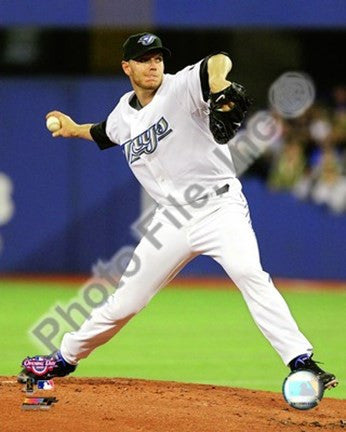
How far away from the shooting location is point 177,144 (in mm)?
6082

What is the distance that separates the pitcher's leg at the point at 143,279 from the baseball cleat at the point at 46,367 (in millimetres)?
287

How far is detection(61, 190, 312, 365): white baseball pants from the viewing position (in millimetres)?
5723

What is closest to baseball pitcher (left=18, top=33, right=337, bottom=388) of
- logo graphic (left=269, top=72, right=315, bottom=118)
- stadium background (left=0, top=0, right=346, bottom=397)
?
stadium background (left=0, top=0, right=346, bottom=397)

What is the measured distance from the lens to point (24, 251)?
52.6 feet

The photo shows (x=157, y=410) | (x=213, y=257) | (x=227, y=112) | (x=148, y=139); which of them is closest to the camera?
(x=227, y=112)

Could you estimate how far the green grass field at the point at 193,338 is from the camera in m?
8.04

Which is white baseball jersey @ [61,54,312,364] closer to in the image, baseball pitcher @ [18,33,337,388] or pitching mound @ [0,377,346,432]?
baseball pitcher @ [18,33,337,388]

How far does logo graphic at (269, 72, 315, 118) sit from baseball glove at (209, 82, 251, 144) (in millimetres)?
10547

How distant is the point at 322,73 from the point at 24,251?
6.00 m

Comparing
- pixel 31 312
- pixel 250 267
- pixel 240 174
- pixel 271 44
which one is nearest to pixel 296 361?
pixel 250 267

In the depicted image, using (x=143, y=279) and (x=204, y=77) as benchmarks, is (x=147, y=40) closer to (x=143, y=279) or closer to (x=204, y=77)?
(x=204, y=77)

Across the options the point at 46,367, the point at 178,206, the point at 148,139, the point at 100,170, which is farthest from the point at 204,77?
the point at 100,170

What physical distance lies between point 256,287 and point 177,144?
3.20 feet

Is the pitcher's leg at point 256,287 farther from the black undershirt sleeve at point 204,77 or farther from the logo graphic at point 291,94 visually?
the logo graphic at point 291,94
